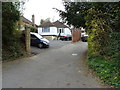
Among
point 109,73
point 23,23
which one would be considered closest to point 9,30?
point 23,23

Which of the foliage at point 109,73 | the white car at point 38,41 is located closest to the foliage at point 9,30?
the white car at point 38,41

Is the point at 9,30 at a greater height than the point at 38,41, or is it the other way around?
the point at 9,30

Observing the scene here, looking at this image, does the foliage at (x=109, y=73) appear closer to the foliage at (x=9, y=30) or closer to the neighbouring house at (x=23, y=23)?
the foliage at (x=9, y=30)

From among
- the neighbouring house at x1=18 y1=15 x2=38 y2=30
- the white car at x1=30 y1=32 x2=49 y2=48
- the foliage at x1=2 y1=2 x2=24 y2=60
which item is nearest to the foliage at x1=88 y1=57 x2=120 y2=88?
the foliage at x1=2 y1=2 x2=24 y2=60

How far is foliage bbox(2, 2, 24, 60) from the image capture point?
11.3 metres

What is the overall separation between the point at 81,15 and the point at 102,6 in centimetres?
241

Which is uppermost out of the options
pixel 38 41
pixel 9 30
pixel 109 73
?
pixel 9 30

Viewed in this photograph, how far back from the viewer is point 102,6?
10.2 metres

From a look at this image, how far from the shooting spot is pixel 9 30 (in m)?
12.5

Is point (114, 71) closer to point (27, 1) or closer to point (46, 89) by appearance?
point (46, 89)

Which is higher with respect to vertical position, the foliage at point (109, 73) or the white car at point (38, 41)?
the white car at point (38, 41)

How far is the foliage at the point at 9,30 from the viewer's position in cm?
1130

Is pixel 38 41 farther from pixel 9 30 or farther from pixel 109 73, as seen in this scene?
pixel 109 73

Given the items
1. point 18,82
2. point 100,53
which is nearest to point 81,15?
point 100,53
